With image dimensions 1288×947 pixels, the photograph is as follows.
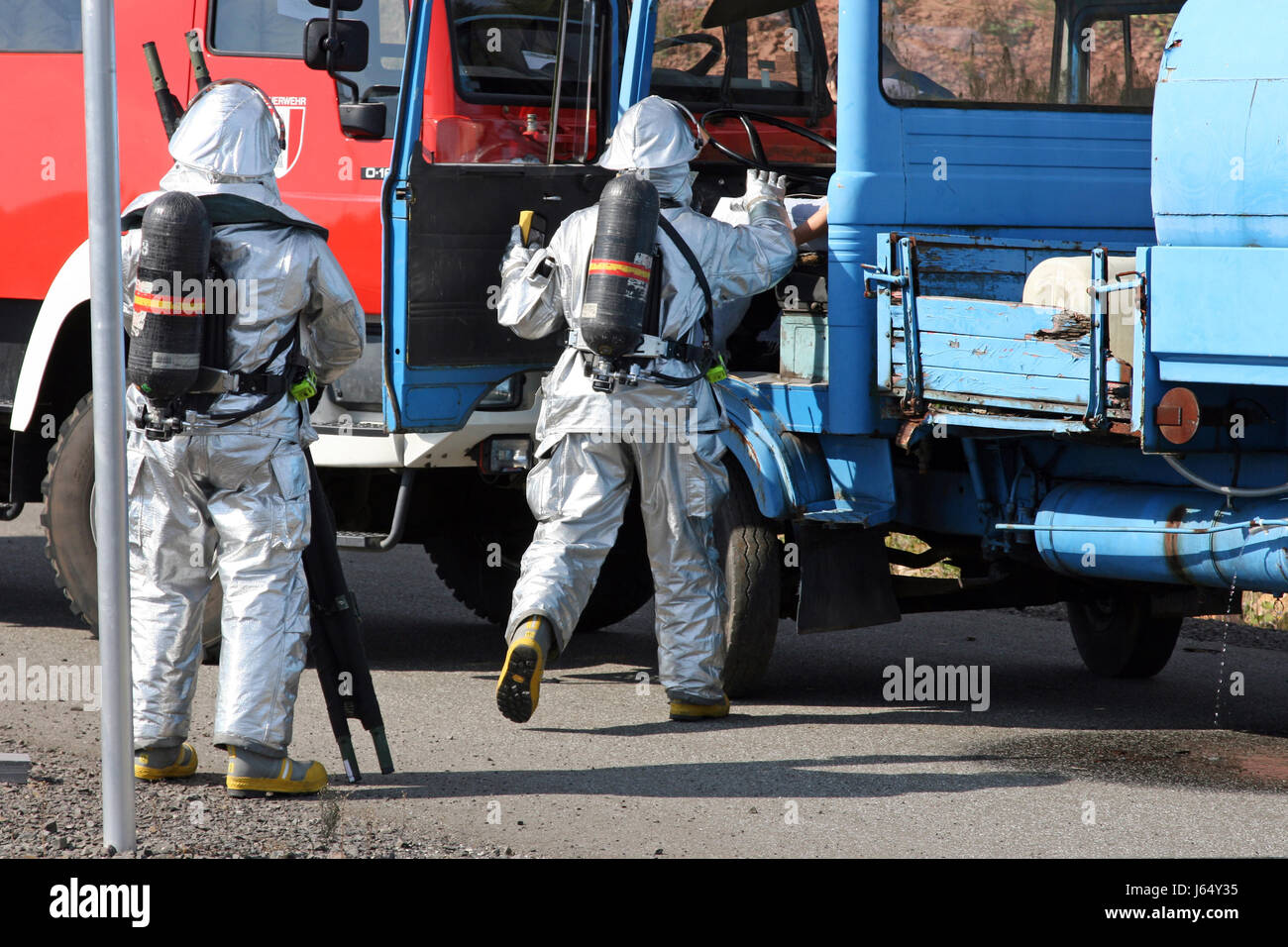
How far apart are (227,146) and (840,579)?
257cm

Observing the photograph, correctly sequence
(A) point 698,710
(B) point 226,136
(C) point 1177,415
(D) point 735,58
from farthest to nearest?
(D) point 735,58
(A) point 698,710
(C) point 1177,415
(B) point 226,136

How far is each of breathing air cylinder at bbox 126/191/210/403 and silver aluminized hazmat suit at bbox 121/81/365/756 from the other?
0.51ft

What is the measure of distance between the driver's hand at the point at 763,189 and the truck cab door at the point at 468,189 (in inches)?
25.8

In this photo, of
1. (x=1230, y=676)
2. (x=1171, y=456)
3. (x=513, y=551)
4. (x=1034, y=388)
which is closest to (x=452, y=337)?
(x=513, y=551)

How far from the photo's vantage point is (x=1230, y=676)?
703 cm

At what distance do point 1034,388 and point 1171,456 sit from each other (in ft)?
1.48

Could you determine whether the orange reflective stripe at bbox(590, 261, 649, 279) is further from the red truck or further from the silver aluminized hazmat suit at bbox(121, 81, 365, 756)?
the red truck

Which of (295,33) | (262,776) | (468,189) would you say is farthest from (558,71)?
(262,776)

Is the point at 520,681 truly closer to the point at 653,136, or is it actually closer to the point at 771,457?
the point at 771,457

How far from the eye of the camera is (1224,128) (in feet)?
16.0

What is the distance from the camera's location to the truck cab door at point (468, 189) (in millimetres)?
6078
